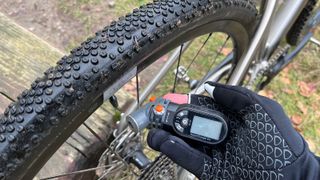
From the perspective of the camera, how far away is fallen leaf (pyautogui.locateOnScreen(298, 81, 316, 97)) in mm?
2002

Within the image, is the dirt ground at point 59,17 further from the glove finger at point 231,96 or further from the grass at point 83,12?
the glove finger at point 231,96

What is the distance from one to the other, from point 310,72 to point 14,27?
1.23 metres

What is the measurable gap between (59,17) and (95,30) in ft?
0.55

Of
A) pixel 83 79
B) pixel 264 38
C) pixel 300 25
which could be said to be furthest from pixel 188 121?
pixel 300 25

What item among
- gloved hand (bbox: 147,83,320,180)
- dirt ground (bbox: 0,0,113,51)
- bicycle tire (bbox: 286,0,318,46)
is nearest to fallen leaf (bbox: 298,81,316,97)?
bicycle tire (bbox: 286,0,318,46)

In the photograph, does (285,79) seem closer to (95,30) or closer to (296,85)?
(296,85)

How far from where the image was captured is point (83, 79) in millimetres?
744

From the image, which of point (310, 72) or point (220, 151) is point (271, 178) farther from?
point (310, 72)

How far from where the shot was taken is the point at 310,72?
206 centimetres

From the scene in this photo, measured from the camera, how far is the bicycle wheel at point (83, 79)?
2.32 ft

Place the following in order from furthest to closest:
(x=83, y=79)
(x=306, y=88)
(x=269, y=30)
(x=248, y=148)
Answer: (x=306, y=88) < (x=269, y=30) < (x=248, y=148) < (x=83, y=79)

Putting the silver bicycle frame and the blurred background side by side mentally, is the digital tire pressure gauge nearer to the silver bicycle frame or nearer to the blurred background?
the silver bicycle frame

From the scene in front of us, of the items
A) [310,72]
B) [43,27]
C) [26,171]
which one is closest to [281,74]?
[310,72]

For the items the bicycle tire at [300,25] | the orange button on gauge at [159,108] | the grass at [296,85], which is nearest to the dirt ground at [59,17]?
the grass at [296,85]
